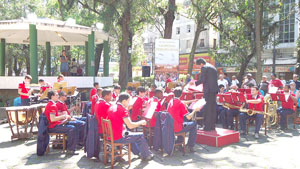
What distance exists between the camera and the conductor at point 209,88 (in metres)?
7.28

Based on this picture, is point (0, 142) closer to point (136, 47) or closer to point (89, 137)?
point (89, 137)

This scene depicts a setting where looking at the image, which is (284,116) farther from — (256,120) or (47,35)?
(47,35)

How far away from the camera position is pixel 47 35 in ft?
55.1

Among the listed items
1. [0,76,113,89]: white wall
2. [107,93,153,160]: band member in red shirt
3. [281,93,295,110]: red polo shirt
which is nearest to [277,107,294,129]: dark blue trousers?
[281,93,295,110]: red polo shirt

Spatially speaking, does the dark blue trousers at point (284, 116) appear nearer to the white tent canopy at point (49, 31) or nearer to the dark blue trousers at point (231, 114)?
the dark blue trousers at point (231, 114)

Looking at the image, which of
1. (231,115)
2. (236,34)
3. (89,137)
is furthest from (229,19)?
(89,137)

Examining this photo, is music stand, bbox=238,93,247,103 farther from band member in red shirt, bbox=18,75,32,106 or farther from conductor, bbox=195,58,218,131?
band member in red shirt, bbox=18,75,32,106

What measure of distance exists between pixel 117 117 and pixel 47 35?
44.3 feet

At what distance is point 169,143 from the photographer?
5.84 meters

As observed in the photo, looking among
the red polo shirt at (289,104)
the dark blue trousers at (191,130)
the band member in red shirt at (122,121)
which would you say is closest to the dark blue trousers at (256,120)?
the red polo shirt at (289,104)

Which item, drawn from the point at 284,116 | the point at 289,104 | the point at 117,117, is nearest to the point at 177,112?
the point at 117,117

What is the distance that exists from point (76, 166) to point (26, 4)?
21.4 meters

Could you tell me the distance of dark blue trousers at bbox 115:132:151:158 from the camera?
5.23 metres

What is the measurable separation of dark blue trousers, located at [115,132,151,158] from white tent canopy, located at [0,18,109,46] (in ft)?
30.4
